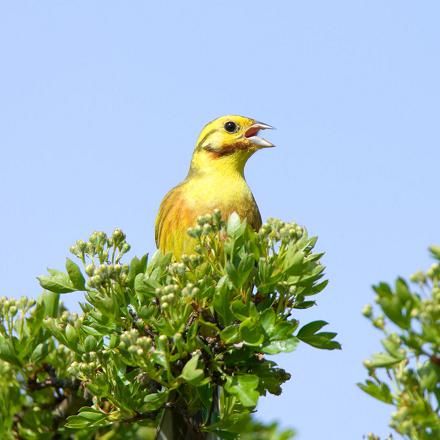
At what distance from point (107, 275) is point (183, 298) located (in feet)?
1.20

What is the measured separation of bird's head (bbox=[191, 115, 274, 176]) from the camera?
22.5 feet

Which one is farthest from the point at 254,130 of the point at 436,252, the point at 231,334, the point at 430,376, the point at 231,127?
the point at 430,376

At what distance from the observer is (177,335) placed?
3338 mm

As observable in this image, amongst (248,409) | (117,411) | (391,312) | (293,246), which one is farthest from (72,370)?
(391,312)

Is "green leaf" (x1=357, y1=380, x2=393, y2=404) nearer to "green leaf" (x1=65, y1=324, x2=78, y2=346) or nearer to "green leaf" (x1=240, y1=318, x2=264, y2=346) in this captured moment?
"green leaf" (x1=240, y1=318, x2=264, y2=346)

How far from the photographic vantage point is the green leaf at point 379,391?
2.68 metres

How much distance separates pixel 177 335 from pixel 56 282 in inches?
35.3

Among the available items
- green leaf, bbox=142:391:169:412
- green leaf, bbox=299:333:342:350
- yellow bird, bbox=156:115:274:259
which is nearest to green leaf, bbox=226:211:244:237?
green leaf, bbox=299:333:342:350

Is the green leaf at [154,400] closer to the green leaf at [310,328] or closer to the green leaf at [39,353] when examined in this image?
the green leaf at [39,353]

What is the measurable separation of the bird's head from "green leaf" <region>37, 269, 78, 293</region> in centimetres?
289

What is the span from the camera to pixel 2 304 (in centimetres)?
358

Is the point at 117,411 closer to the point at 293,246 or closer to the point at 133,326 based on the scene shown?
the point at 133,326

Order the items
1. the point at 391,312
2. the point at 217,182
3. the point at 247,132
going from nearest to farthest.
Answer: the point at 391,312 < the point at 217,182 < the point at 247,132

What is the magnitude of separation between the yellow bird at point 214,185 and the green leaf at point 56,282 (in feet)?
5.39
